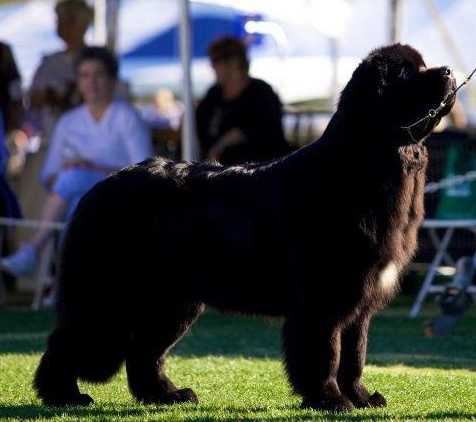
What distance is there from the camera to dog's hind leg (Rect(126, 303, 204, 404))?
5.86 m

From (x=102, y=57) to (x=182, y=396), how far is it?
4576 mm

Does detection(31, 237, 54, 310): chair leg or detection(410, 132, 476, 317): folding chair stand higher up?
detection(410, 132, 476, 317): folding chair

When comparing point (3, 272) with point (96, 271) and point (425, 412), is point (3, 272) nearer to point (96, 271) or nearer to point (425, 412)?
point (96, 271)

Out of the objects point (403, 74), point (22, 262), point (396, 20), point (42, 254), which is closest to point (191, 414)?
point (403, 74)

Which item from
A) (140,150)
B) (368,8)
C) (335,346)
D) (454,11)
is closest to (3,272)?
(140,150)

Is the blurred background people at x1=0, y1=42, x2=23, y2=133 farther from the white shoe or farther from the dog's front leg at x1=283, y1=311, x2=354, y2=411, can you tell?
the dog's front leg at x1=283, y1=311, x2=354, y2=411

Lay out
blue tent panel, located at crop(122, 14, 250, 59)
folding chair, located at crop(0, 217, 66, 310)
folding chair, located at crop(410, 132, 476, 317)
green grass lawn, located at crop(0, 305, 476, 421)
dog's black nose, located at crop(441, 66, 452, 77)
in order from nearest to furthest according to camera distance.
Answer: dog's black nose, located at crop(441, 66, 452, 77), green grass lawn, located at crop(0, 305, 476, 421), folding chair, located at crop(410, 132, 476, 317), folding chair, located at crop(0, 217, 66, 310), blue tent panel, located at crop(122, 14, 250, 59)

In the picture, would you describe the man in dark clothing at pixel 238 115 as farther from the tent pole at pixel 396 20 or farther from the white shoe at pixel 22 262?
the white shoe at pixel 22 262

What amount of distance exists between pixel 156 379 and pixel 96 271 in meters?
0.59

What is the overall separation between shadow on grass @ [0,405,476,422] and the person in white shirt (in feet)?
14.3

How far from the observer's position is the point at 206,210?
5.59 meters

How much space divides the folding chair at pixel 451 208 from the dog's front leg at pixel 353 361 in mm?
4036

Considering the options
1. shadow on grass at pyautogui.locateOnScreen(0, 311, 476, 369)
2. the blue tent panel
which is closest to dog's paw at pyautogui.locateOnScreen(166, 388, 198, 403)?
shadow on grass at pyautogui.locateOnScreen(0, 311, 476, 369)

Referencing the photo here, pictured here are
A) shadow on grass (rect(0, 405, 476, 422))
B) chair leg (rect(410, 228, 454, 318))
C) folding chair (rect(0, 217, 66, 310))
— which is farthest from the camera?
folding chair (rect(0, 217, 66, 310))
